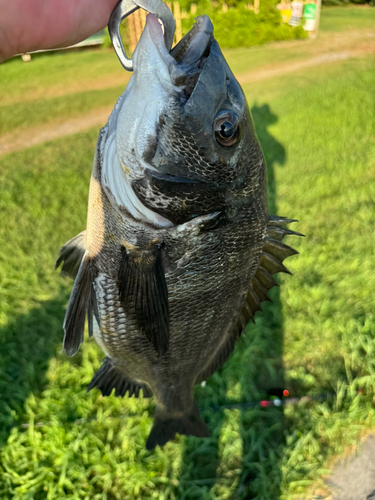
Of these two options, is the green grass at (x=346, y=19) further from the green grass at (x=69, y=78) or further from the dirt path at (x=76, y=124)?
the dirt path at (x=76, y=124)

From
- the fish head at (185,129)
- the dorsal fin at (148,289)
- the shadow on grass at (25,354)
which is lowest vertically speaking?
the shadow on grass at (25,354)

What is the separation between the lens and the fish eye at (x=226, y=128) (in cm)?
118

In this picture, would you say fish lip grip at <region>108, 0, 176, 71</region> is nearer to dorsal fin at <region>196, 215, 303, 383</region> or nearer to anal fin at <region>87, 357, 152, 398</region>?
dorsal fin at <region>196, 215, 303, 383</region>

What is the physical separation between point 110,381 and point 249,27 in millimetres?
11114

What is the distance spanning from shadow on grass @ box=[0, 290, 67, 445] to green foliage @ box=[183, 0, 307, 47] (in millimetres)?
9543

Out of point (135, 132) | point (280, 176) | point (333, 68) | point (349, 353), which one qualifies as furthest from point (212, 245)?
point (333, 68)

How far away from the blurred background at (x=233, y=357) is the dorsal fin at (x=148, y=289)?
1516 mm

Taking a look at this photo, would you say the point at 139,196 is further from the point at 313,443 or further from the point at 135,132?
the point at 313,443

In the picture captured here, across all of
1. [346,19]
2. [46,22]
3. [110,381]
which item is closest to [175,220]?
[46,22]

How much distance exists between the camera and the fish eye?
118 centimetres

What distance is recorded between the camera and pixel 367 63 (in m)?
9.22

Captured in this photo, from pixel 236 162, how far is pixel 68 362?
7.85 feet

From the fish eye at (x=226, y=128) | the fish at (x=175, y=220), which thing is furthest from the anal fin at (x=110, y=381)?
the fish eye at (x=226, y=128)

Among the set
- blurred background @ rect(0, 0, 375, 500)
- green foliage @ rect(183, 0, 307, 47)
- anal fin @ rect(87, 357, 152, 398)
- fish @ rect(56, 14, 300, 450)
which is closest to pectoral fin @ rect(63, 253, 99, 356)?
fish @ rect(56, 14, 300, 450)
